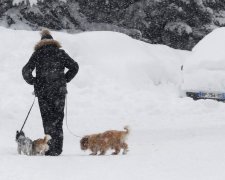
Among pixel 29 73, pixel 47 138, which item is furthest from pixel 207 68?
pixel 47 138

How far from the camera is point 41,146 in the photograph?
835cm

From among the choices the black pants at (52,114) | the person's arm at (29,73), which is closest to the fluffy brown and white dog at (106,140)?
the black pants at (52,114)

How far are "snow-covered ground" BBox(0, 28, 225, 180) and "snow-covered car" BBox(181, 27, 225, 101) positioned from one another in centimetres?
44

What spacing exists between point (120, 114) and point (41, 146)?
5.58 meters

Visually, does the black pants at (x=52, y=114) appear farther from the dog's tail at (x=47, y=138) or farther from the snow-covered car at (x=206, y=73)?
the snow-covered car at (x=206, y=73)

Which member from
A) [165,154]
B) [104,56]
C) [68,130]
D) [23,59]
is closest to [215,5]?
[104,56]

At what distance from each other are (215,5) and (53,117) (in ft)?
53.1

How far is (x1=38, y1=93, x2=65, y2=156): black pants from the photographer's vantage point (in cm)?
859

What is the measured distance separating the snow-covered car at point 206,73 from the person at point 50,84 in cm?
557

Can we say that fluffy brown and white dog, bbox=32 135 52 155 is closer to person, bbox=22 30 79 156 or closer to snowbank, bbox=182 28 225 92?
person, bbox=22 30 79 156

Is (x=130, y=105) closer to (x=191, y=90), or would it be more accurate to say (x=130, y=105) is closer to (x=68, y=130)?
(x=191, y=90)

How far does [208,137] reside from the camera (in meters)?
10.7

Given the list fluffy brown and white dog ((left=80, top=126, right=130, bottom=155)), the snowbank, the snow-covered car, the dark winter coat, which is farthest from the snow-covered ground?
the dark winter coat

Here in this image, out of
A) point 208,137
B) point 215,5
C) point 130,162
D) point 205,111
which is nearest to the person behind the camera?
point 130,162
